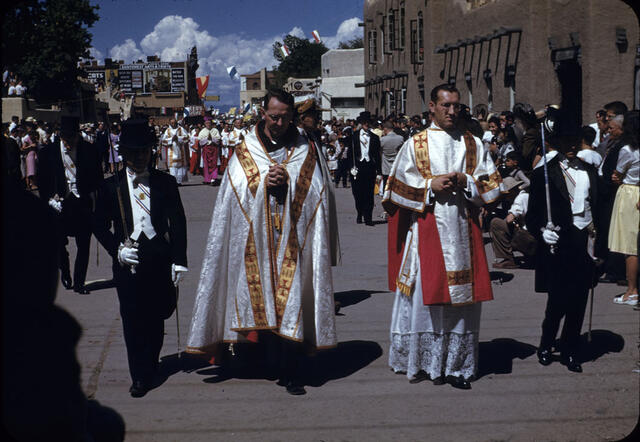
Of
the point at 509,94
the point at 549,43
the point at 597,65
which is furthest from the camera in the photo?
the point at 509,94

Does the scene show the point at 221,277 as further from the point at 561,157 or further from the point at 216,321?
the point at 561,157

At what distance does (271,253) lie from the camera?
5434 mm

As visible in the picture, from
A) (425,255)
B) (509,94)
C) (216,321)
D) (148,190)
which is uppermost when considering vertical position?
(509,94)

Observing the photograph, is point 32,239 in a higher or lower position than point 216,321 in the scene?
higher

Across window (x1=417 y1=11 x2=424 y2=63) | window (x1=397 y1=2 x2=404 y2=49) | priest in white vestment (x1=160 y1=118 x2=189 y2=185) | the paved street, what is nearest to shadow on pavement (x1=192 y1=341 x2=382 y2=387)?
the paved street

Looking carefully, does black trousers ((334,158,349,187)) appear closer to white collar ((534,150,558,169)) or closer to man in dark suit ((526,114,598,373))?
white collar ((534,150,558,169))

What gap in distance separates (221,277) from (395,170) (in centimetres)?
146

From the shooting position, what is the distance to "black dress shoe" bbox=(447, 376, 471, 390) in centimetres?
535

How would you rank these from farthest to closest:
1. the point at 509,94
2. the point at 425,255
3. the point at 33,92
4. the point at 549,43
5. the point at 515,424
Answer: the point at 33,92 < the point at 509,94 < the point at 549,43 < the point at 425,255 < the point at 515,424

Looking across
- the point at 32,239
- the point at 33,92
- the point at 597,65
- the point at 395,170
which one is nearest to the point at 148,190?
the point at 395,170

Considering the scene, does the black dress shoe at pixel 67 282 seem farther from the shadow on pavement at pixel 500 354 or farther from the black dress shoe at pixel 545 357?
the black dress shoe at pixel 545 357

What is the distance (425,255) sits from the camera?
543 centimetres

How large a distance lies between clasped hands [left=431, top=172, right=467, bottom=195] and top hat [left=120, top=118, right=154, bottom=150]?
198 cm

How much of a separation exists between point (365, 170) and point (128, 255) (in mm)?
9789
